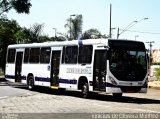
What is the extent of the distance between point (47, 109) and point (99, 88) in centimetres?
550

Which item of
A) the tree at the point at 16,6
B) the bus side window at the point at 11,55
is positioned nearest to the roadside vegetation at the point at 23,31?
the tree at the point at 16,6

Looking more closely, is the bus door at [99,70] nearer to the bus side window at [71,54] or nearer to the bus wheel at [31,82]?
the bus side window at [71,54]

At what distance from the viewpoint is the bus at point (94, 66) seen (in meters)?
20.7

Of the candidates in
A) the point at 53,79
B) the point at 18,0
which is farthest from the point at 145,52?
the point at 18,0

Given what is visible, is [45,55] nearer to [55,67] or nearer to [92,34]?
[55,67]

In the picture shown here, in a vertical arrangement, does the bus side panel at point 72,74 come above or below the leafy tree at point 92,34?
below

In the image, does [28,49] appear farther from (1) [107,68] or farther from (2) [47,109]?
(2) [47,109]

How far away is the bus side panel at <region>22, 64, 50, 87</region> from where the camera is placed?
27123 mm

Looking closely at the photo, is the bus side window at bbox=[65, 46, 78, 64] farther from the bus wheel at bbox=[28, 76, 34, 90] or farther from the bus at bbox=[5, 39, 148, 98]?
the bus wheel at bbox=[28, 76, 34, 90]

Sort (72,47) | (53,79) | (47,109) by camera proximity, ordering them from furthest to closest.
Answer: (53,79) → (72,47) → (47,109)

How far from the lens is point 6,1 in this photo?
53562 millimetres

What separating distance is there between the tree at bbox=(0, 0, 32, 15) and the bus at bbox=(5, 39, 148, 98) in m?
25.3

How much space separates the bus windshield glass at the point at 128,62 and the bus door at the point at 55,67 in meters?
5.67

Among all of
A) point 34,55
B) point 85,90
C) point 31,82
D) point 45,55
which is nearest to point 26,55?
point 34,55
